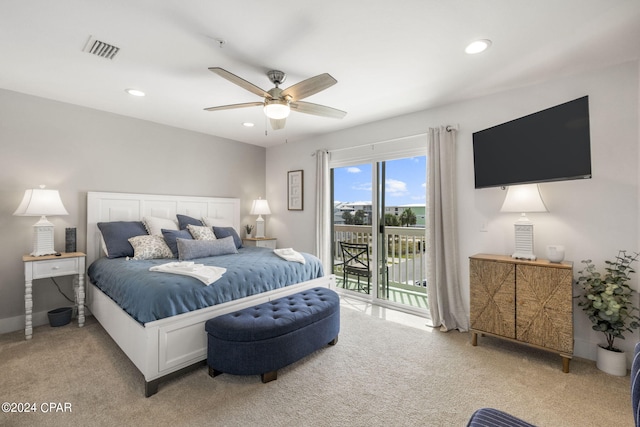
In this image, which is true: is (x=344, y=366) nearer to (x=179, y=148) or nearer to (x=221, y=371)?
(x=221, y=371)

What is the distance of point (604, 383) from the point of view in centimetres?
219

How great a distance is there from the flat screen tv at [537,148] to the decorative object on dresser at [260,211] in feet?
11.1

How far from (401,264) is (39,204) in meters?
4.49

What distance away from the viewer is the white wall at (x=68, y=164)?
307 cm

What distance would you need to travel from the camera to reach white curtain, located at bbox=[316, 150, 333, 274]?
4.56m

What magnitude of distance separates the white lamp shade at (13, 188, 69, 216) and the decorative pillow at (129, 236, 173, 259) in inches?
30.2

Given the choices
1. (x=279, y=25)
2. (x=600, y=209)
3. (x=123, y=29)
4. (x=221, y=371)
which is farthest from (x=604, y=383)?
(x=123, y=29)

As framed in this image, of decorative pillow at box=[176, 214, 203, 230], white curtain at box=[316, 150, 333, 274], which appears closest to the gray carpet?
decorative pillow at box=[176, 214, 203, 230]

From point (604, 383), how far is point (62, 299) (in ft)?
17.8

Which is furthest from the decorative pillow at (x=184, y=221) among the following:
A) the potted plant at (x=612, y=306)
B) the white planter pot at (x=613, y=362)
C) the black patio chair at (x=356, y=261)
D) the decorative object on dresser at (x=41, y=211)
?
the white planter pot at (x=613, y=362)

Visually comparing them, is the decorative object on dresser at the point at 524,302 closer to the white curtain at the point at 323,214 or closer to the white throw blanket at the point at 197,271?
the white curtain at the point at 323,214

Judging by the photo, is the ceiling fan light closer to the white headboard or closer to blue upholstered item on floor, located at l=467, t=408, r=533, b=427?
blue upholstered item on floor, located at l=467, t=408, r=533, b=427

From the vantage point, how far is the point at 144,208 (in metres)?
3.97

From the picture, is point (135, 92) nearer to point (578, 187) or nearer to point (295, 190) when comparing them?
point (295, 190)
